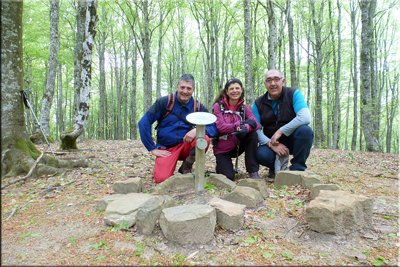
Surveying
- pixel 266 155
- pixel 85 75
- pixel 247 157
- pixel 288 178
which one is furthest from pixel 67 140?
pixel 288 178

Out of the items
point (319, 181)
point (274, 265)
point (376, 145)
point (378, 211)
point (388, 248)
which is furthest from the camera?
point (376, 145)

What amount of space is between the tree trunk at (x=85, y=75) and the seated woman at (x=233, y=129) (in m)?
4.12

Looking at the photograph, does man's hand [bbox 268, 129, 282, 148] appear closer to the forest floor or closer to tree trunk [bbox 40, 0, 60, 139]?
the forest floor

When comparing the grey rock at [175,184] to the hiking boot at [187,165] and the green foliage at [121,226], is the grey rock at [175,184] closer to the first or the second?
the hiking boot at [187,165]

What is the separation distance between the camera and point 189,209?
211 cm

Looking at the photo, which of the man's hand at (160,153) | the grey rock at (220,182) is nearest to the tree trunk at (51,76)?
the man's hand at (160,153)

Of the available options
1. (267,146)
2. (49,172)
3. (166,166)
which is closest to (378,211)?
(267,146)

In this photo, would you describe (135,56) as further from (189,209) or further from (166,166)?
(189,209)

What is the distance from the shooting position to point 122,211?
222 cm

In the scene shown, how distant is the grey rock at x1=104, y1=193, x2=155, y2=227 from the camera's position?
7.08ft

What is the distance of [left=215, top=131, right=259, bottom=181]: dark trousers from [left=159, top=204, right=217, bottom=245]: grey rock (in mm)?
1676

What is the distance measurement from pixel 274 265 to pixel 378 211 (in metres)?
1.71

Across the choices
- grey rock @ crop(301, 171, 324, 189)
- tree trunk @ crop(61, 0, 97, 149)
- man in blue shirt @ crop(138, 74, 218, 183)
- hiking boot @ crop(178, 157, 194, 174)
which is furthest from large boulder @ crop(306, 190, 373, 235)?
tree trunk @ crop(61, 0, 97, 149)

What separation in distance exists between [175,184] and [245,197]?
1.04 metres
